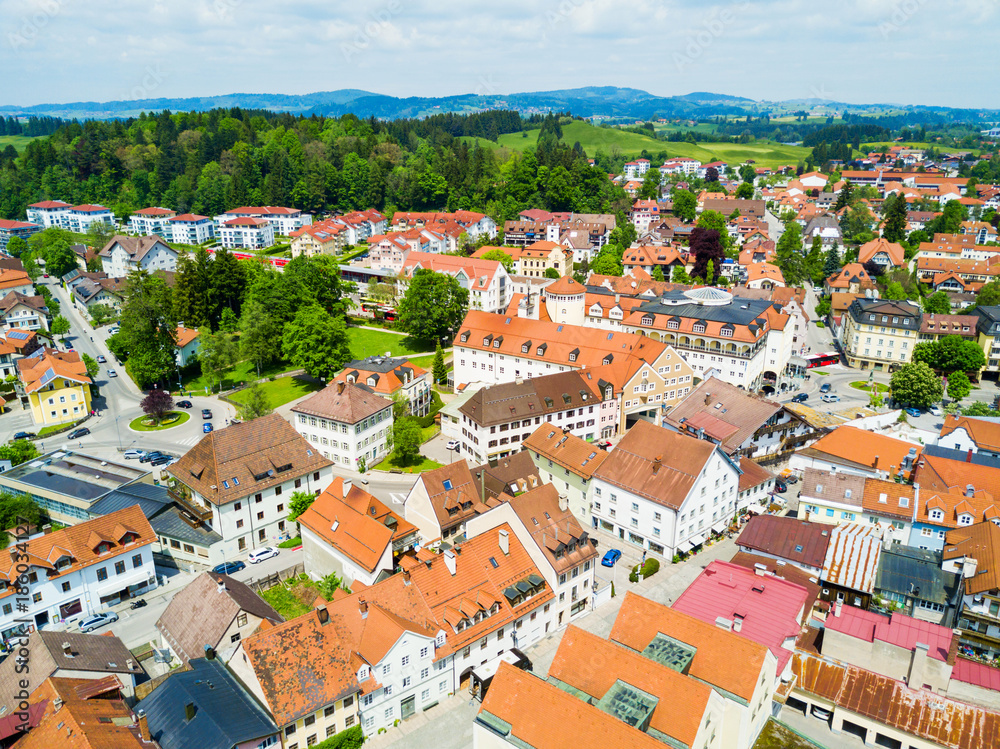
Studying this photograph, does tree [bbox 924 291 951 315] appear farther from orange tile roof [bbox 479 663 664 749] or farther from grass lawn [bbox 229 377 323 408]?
orange tile roof [bbox 479 663 664 749]

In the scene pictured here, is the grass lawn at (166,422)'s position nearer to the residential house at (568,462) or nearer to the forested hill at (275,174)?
the residential house at (568,462)

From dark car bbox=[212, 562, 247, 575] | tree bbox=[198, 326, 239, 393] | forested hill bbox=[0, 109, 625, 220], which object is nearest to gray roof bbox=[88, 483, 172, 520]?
dark car bbox=[212, 562, 247, 575]

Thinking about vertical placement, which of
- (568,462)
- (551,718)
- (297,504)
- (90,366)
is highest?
(551,718)

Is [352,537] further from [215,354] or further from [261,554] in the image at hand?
[215,354]

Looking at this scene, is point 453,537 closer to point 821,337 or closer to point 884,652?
point 884,652

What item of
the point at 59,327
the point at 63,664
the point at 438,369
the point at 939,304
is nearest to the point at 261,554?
the point at 63,664

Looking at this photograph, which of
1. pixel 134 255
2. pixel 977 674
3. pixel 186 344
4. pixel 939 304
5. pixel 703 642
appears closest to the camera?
pixel 703 642

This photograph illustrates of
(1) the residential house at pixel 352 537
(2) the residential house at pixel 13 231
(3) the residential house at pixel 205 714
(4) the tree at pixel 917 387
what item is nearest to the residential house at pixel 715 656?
(1) the residential house at pixel 352 537
